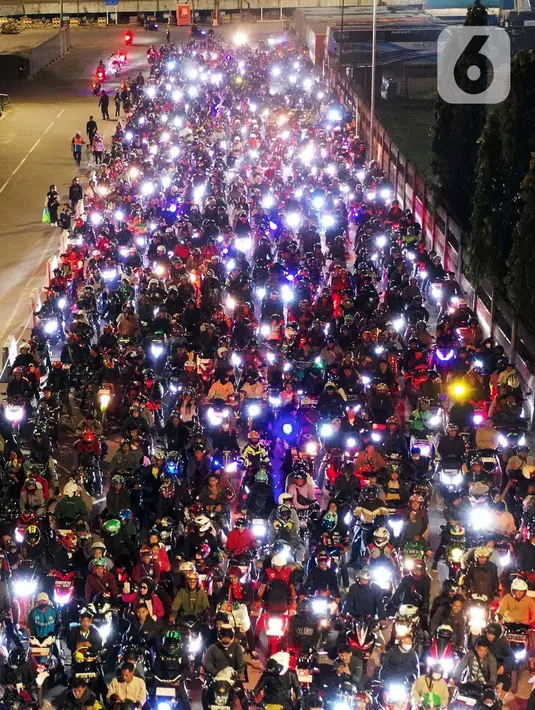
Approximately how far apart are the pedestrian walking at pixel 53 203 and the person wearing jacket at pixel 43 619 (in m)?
22.8

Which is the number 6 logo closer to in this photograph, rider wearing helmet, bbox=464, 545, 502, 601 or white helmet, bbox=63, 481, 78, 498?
white helmet, bbox=63, 481, 78, 498

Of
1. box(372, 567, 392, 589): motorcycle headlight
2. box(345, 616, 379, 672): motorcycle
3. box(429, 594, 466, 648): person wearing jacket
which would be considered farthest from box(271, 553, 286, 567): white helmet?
box(429, 594, 466, 648): person wearing jacket

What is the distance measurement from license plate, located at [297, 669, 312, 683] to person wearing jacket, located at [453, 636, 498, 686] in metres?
1.40

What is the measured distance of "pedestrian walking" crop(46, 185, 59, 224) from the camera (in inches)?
1424

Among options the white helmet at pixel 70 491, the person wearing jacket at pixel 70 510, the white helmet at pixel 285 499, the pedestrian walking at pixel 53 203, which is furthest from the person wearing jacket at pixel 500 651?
the pedestrian walking at pixel 53 203

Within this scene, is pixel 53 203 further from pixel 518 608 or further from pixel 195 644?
pixel 518 608

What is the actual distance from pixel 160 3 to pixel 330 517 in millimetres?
80997

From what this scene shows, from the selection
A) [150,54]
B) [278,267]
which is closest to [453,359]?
[278,267]

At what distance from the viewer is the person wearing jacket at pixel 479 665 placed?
13609mm

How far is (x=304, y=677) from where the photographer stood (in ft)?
44.3

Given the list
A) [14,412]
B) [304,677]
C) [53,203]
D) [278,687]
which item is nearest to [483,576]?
[304,677]

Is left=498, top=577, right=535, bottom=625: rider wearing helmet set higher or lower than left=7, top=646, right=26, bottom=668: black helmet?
lower

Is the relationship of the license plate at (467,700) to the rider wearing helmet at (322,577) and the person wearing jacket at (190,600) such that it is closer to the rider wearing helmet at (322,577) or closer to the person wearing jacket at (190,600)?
the rider wearing helmet at (322,577)

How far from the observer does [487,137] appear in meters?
27.0
